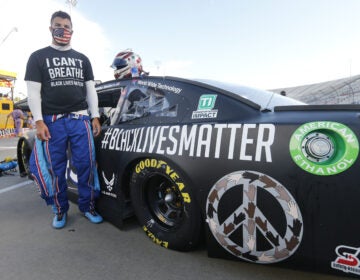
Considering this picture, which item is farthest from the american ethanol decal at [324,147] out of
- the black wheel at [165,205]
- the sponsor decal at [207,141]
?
the black wheel at [165,205]

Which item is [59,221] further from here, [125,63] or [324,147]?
[324,147]

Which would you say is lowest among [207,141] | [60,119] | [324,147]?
[60,119]

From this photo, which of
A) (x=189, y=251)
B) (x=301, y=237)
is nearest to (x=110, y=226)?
(x=189, y=251)

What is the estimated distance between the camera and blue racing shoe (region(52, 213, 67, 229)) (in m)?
2.47

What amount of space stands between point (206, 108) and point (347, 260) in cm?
108

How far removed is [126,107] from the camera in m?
2.37

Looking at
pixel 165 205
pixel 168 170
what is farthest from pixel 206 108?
pixel 165 205

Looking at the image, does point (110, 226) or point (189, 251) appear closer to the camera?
point (189, 251)

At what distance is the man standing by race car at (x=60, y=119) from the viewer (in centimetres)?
234

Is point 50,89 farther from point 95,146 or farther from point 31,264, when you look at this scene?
point 31,264

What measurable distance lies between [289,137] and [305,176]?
8.0 inches

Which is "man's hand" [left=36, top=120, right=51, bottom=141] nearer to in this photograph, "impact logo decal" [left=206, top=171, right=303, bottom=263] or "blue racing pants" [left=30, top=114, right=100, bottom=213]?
"blue racing pants" [left=30, top=114, right=100, bottom=213]

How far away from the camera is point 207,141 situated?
65.0 inches

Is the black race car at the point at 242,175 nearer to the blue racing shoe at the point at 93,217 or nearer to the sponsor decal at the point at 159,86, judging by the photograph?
the sponsor decal at the point at 159,86
